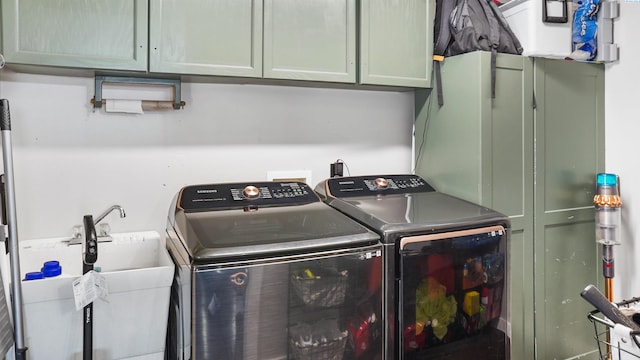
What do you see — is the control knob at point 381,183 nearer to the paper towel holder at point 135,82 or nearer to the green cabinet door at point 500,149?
the green cabinet door at point 500,149

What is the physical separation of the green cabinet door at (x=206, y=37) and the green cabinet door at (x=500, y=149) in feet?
3.54

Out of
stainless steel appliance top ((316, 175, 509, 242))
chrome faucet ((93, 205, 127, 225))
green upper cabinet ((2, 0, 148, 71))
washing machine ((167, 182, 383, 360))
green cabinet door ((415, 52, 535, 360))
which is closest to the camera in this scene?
washing machine ((167, 182, 383, 360))

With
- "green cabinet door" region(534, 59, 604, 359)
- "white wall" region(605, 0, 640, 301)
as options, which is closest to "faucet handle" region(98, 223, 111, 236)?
"green cabinet door" region(534, 59, 604, 359)

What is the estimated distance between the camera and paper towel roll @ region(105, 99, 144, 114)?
1.90m

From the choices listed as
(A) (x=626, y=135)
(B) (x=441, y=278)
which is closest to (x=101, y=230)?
(B) (x=441, y=278)

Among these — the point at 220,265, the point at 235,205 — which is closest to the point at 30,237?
the point at 235,205

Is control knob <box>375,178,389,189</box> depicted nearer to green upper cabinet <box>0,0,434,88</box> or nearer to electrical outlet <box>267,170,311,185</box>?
electrical outlet <box>267,170,311,185</box>

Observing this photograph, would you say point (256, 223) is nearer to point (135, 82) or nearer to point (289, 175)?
point (289, 175)

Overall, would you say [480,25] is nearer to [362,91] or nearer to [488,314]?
[362,91]

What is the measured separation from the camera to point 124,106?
1918 millimetres

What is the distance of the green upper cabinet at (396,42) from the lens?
2.10 meters

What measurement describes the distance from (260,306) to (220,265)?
0.20 metres

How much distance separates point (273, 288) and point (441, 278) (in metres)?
0.73

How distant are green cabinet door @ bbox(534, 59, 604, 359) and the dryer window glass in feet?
2.06
